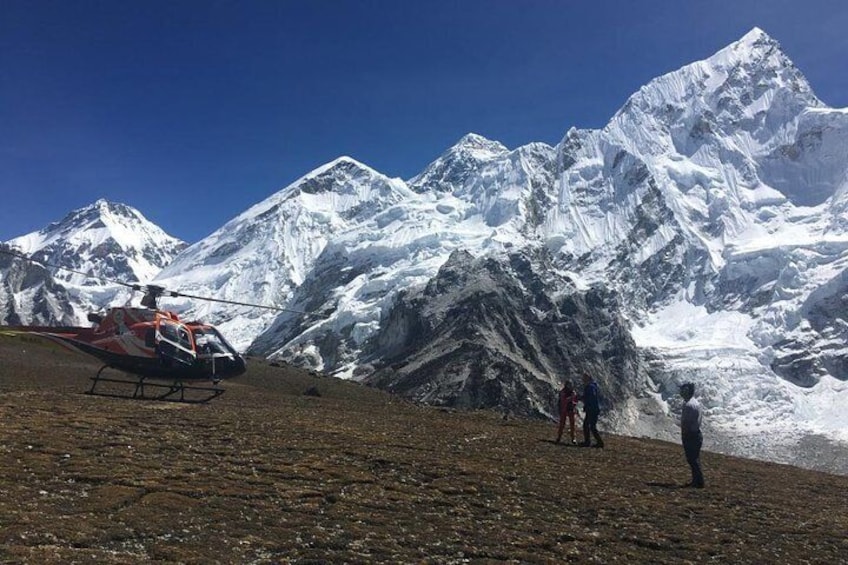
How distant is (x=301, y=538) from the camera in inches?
500

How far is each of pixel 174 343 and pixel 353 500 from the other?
66.9 ft

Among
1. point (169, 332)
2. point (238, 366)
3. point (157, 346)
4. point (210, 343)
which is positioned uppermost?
point (169, 332)

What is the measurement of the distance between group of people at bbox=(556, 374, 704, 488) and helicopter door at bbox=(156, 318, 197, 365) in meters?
17.0

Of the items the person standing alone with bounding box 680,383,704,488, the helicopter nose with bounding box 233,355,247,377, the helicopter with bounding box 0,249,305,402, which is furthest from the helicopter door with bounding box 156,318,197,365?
the person standing alone with bounding box 680,383,704,488

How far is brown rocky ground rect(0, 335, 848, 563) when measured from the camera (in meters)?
12.3

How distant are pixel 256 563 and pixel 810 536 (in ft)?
43.7

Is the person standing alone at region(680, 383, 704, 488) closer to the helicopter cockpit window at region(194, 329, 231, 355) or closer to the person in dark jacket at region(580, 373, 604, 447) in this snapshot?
the person in dark jacket at region(580, 373, 604, 447)

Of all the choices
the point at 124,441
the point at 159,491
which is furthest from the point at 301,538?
the point at 124,441

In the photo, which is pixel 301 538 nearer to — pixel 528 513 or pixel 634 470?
pixel 528 513

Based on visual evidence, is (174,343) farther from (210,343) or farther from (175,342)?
(210,343)

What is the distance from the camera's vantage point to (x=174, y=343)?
33219 millimetres

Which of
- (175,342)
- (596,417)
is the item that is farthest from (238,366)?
(596,417)

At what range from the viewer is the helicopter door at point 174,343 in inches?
1302

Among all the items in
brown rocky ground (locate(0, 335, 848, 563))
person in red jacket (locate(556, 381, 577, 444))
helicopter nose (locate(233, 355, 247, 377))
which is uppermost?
person in red jacket (locate(556, 381, 577, 444))
